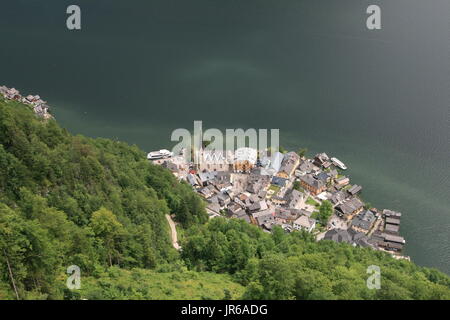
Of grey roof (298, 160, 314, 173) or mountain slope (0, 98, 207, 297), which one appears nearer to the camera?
mountain slope (0, 98, 207, 297)

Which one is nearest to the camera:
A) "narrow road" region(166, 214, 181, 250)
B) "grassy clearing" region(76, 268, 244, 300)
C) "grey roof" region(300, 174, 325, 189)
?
"grassy clearing" region(76, 268, 244, 300)

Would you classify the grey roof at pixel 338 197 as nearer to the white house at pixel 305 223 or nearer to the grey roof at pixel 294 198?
the grey roof at pixel 294 198

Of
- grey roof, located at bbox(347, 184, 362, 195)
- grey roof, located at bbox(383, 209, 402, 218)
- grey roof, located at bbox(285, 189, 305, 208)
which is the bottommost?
grey roof, located at bbox(383, 209, 402, 218)

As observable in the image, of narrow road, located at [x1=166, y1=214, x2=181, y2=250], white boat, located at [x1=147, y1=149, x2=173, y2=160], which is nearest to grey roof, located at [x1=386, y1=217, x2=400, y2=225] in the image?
narrow road, located at [x1=166, y1=214, x2=181, y2=250]

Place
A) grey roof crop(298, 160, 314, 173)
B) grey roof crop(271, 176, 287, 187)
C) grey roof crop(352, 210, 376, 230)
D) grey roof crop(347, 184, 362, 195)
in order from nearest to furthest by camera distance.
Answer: grey roof crop(352, 210, 376, 230) → grey roof crop(347, 184, 362, 195) → grey roof crop(271, 176, 287, 187) → grey roof crop(298, 160, 314, 173)

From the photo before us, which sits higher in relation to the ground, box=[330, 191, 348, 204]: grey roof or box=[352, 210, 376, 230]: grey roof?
box=[330, 191, 348, 204]: grey roof

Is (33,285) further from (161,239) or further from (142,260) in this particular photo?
(161,239)

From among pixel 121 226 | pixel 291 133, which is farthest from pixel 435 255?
pixel 121 226

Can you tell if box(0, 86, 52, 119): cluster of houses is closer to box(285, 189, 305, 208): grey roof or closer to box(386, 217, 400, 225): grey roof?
box(285, 189, 305, 208): grey roof
